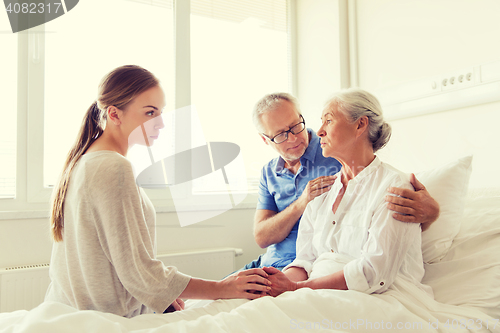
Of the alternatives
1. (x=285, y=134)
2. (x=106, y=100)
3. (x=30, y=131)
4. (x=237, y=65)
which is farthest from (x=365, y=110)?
(x=30, y=131)

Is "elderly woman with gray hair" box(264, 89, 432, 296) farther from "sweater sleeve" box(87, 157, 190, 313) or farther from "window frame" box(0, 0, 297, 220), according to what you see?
"window frame" box(0, 0, 297, 220)

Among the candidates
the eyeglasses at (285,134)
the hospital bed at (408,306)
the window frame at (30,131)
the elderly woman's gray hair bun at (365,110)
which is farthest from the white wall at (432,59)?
the window frame at (30,131)

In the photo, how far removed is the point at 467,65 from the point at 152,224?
1753mm

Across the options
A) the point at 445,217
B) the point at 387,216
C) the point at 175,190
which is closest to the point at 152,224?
the point at 387,216

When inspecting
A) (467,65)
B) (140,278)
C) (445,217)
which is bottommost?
(140,278)

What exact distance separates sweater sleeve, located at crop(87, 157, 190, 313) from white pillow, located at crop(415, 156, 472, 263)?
972 millimetres

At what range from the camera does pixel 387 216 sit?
3.79ft

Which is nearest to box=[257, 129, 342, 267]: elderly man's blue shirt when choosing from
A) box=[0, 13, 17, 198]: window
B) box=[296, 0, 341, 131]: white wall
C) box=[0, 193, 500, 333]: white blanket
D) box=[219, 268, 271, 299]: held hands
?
box=[219, 268, 271, 299]: held hands

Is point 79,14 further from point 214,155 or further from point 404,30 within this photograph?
point 404,30

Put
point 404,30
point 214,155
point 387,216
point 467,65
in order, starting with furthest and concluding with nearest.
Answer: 1. point 214,155
2. point 404,30
3. point 467,65
4. point 387,216

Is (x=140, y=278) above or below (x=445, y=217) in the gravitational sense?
below

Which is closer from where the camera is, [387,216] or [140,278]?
[140,278]

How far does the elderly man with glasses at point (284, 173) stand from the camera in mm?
1768

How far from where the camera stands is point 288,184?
74.5 inches
